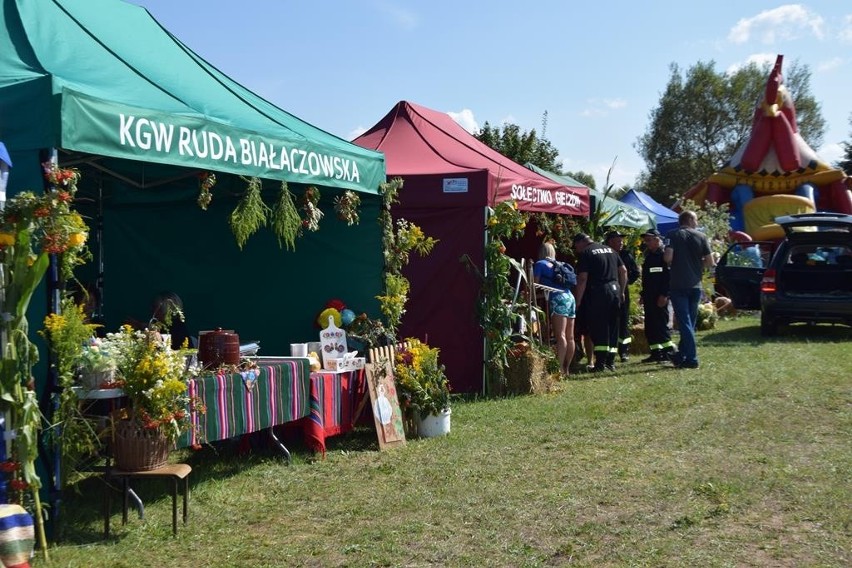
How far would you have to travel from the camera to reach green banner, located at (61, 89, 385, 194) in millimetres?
4648

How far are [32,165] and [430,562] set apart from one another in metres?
2.86

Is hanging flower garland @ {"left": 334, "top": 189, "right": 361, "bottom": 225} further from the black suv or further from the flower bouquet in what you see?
the black suv

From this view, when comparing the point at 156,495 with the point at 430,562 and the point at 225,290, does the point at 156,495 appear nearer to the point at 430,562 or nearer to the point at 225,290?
the point at 430,562

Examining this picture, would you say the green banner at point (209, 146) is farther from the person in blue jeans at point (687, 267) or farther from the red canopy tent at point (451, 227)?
the person in blue jeans at point (687, 267)

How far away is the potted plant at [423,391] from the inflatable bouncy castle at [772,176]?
2178 cm

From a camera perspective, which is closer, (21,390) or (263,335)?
(21,390)

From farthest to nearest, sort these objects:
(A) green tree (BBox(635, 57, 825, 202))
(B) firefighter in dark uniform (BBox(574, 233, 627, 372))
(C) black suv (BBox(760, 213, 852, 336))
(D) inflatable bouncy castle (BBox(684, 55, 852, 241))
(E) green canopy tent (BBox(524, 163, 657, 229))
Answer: (A) green tree (BBox(635, 57, 825, 202))
(D) inflatable bouncy castle (BBox(684, 55, 852, 241))
(C) black suv (BBox(760, 213, 852, 336))
(E) green canopy tent (BBox(524, 163, 657, 229))
(B) firefighter in dark uniform (BBox(574, 233, 627, 372))

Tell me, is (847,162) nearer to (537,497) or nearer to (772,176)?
(772,176)

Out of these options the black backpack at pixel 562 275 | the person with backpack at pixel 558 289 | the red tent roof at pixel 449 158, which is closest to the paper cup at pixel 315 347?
the red tent roof at pixel 449 158

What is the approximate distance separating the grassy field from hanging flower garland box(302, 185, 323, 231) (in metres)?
1.79

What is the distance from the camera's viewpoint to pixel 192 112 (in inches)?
220

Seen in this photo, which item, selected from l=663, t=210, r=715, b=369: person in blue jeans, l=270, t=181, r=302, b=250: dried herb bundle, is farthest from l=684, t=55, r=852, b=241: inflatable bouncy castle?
l=270, t=181, r=302, b=250: dried herb bundle

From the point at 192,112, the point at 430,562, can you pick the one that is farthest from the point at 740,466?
the point at 192,112

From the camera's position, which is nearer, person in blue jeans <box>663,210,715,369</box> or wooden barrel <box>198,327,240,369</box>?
wooden barrel <box>198,327,240,369</box>
